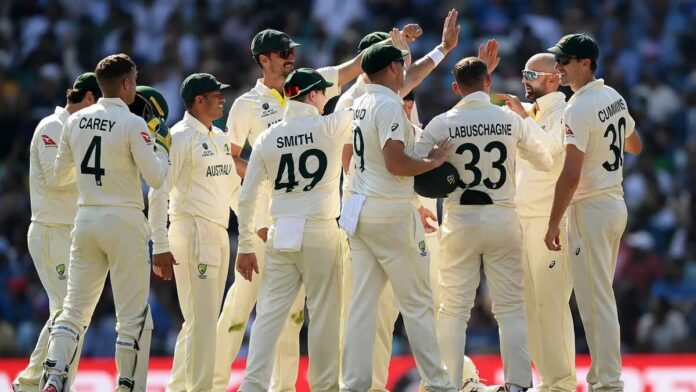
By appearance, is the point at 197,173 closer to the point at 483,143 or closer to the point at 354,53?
the point at 483,143

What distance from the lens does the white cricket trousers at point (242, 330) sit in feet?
36.9

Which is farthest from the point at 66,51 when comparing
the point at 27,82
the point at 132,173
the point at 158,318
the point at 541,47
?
the point at 132,173

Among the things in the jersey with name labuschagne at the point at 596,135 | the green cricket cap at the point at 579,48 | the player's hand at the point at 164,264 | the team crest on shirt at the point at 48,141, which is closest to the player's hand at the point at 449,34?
the green cricket cap at the point at 579,48

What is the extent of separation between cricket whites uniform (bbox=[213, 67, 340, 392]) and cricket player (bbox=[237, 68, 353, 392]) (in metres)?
0.64

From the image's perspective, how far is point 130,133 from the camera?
10.1m

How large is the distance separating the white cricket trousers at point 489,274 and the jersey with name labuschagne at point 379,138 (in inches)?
19.4

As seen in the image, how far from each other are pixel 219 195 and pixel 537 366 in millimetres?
2788

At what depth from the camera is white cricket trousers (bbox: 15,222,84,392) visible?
36.1 ft

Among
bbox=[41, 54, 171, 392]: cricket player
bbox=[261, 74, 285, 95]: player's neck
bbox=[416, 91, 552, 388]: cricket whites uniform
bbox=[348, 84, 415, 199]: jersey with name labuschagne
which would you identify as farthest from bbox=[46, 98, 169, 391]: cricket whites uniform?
bbox=[416, 91, 552, 388]: cricket whites uniform

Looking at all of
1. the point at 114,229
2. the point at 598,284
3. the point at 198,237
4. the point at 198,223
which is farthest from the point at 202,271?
the point at 598,284

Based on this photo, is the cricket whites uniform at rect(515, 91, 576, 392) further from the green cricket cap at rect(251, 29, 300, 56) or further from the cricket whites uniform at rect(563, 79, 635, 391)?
the green cricket cap at rect(251, 29, 300, 56)

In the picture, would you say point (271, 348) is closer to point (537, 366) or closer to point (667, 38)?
point (537, 366)

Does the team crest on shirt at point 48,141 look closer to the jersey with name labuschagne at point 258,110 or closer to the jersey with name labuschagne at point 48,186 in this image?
the jersey with name labuschagne at point 48,186

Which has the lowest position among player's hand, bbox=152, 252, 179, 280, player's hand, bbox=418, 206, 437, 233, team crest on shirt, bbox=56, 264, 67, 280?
team crest on shirt, bbox=56, 264, 67, 280
